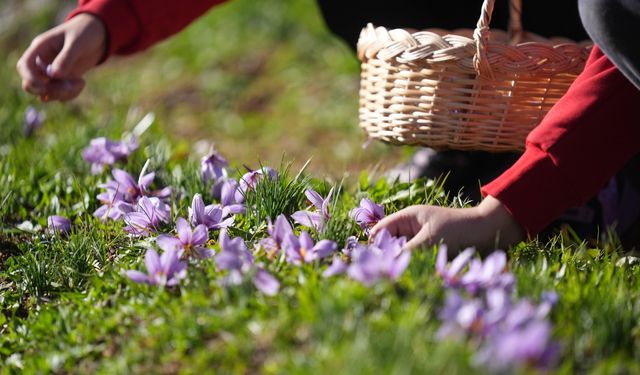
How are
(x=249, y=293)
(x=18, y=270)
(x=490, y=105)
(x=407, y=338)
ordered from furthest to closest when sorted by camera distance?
(x=490, y=105) → (x=18, y=270) → (x=249, y=293) → (x=407, y=338)

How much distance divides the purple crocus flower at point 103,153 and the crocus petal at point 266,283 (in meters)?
1.25

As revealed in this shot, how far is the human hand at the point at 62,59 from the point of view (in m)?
2.40

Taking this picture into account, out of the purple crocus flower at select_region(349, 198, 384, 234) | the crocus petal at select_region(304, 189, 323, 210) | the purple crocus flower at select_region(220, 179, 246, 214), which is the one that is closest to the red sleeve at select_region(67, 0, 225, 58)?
the purple crocus flower at select_region(220, 179, 246, 214)

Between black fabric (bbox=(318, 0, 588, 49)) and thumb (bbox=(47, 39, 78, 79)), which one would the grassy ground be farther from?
black fabric (bbox=(318, 0, 588, 49))

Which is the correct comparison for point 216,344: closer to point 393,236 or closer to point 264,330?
point 264,330

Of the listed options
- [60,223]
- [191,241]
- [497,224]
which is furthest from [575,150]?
[60,223]

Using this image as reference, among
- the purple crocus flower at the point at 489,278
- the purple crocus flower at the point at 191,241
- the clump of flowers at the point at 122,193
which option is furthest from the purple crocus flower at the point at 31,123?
the purple crocus flower at the point at 489,278

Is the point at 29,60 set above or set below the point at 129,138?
above

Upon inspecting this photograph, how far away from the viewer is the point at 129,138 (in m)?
2.92

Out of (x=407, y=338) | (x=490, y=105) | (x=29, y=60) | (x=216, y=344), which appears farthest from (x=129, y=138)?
(x=407, y=338)

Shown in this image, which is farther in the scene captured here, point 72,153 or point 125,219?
point 72,153

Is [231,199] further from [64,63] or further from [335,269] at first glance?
[64,63]

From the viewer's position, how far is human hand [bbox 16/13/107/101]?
2.40 meters

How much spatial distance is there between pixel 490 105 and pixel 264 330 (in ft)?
3.42
